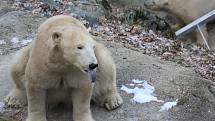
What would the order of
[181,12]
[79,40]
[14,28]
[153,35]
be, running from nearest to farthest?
[79,40]
[14,28]
[153,35]
[181,12]

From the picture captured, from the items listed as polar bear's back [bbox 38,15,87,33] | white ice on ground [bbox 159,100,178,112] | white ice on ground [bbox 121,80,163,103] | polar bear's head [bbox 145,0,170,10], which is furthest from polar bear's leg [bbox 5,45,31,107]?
polar bear's head [bbox 145,0,170,10]

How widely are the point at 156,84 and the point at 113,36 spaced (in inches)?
116

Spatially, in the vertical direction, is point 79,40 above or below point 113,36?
above

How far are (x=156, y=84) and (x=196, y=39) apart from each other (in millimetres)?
6383

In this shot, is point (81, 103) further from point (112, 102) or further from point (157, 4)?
point (157, 4)

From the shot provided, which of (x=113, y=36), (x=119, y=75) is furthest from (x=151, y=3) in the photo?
(x=119, y=75)

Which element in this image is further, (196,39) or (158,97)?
(196,39)

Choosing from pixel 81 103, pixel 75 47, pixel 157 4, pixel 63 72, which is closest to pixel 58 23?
pixel 63 72

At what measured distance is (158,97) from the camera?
269 inches

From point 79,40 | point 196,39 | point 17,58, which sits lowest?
point 196,39

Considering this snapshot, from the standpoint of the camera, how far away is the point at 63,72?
5445 millimetres

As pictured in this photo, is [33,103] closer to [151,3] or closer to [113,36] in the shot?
[113,36]

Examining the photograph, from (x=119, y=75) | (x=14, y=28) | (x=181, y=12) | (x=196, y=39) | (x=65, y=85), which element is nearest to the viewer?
(x=65, y=85)

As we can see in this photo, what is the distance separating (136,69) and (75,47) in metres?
2.56
